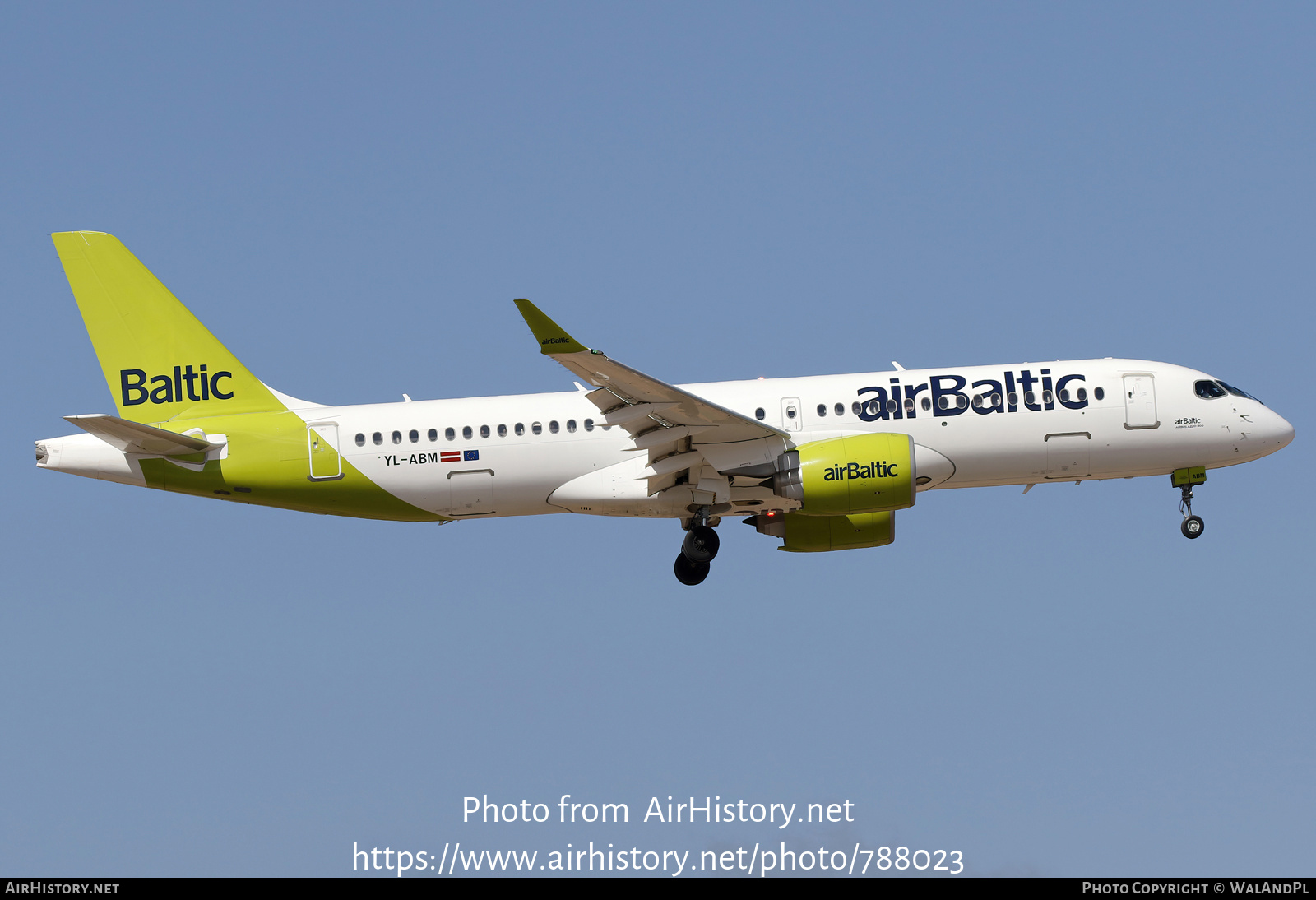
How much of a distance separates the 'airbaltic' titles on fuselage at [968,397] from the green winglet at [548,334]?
8572 millimetres

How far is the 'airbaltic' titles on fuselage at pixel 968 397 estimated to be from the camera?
33.2 m

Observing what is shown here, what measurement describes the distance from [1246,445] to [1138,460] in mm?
2932

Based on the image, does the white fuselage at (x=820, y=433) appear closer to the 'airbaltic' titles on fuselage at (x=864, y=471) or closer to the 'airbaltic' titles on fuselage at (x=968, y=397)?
the 'airbaltic' titles on fuselage at (x=968, y=397)

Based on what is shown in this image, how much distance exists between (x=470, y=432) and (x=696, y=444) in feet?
18.4

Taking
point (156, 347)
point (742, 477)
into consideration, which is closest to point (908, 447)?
point (742, 477)

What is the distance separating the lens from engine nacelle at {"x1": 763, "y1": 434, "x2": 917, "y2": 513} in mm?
31688

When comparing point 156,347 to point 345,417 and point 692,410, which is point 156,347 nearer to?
point 345,417

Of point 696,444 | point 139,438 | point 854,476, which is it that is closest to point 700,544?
point 696,444

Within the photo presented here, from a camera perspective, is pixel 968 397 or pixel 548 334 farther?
pixel 968 397

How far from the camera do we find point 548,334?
1096 inches

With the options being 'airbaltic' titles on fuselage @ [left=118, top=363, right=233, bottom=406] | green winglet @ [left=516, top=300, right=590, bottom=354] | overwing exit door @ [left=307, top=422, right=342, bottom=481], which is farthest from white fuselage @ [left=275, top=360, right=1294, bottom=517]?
green winglet @ [left=516, top=300, right=590, bottom=354]

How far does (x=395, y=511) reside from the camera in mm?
34062

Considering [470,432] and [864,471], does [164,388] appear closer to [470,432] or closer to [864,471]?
[470,432]

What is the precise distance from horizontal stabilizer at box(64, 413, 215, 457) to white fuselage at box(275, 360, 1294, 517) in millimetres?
2858
